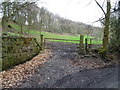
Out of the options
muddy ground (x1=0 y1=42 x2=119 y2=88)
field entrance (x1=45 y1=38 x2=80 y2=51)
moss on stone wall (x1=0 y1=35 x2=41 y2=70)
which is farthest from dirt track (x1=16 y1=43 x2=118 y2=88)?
field entrance (x1=45 y1=38 x2=80 y2=51)

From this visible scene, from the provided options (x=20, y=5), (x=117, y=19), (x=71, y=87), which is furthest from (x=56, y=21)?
(x=71, y=87)

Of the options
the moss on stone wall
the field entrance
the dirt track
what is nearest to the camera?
the dirt track

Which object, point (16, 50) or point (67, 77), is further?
point (16, 50)

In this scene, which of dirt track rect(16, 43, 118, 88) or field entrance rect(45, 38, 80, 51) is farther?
field entrance rect(45, 38, 80, 51)

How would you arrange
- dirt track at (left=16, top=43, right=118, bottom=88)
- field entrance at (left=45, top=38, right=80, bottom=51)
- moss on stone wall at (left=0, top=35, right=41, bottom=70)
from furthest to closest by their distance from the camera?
field entrance at (left=45, top=38, right=80, bottom=51) → moss on stone wall at (left=0, top=35, right=41, bottom=70) → dirt track at (left=16, top=43, right=118, bottom=88)

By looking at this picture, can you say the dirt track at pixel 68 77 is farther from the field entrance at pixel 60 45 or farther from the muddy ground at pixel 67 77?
the field entrance at pixel 60 45

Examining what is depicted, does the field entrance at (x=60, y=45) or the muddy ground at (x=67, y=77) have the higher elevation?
the field entrance at (x=60, y=45)

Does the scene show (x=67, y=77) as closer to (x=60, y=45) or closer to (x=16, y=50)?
(x=16, y=50)

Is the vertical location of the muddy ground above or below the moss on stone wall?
below

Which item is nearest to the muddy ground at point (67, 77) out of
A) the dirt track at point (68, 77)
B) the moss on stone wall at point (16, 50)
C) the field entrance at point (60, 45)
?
the dirt track at point (68, 77)

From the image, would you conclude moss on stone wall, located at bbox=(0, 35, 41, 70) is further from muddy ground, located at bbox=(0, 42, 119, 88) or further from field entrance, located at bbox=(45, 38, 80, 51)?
field entrance, located at bbox=(45, 38, 80, 51)

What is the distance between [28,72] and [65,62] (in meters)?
1.94

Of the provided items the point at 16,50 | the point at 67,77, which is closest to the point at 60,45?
the point at 16,50

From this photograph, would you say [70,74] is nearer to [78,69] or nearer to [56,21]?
[78,69]
